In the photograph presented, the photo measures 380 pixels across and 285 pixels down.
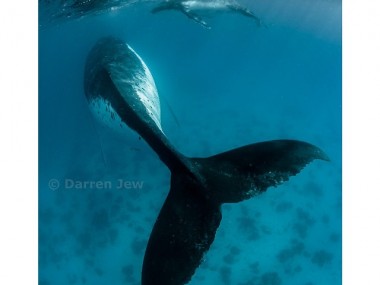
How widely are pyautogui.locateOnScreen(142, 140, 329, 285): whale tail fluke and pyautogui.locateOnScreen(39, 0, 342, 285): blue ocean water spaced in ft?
5.62

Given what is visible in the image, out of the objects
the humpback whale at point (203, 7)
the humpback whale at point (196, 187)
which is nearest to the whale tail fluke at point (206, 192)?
the humpback whale at point (196, 187)

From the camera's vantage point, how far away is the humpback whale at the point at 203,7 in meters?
7.30

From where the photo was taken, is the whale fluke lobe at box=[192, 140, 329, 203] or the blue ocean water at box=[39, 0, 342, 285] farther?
the blue ocean water at box=[39, 0, 342, 285]

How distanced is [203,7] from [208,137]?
8.07ft

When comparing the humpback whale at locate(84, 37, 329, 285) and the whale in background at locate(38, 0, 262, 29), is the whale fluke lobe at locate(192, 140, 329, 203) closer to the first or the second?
the humpback whale at locate(84, 37, 329, 285)

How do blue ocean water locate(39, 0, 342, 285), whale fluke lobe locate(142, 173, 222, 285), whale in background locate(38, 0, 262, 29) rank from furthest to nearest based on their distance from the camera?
whale in background locate(38, 0, 262, 29) → blue ocean water locate(39, 0, 342, 285) → whale fluke lobe locate(142, 173, 222, 285)

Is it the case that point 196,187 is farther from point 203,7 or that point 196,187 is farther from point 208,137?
point 203,7

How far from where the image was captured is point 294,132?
7.35m

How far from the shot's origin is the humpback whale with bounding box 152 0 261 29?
7.30 metres

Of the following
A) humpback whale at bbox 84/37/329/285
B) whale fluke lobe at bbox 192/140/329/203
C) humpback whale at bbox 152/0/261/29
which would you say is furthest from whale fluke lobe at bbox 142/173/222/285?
humpback whale at bbox 152/0/261/29

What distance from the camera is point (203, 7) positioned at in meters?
7.42

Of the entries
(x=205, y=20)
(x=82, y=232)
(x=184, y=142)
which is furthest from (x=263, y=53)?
(x=82, y=232)

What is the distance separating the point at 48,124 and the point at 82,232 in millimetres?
2042

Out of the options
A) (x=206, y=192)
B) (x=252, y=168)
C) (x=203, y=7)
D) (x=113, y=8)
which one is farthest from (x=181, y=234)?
(x=113, y=8)
